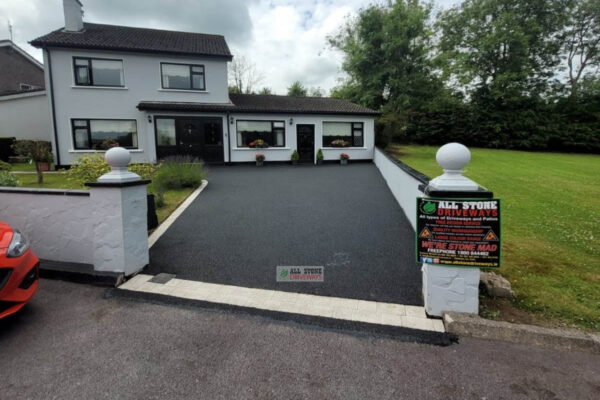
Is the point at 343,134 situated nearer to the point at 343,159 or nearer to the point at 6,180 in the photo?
the point at 343,159

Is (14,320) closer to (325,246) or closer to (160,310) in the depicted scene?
(160,310)

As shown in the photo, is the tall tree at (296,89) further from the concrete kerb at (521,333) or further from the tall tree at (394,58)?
the concrete kerb at (521,333)

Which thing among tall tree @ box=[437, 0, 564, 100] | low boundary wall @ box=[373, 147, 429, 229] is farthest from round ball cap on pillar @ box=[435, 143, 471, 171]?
tall tree @ box=[437, 0, 564, 100]

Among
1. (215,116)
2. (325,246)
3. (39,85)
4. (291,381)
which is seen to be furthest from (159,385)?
(39,85)

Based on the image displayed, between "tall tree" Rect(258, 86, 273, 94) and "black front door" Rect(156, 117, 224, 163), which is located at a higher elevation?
"tall tree" Rect(258, 86, 273, 94)

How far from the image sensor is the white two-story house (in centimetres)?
1412

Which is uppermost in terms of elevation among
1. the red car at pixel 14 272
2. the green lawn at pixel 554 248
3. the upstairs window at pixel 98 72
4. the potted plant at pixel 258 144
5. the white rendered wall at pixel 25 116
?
the upstairs window at pixel 98 72

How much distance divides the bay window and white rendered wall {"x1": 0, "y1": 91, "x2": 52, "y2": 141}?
11.0 meters

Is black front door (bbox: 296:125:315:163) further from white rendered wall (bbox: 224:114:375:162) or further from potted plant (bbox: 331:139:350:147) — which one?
potted plant (bbox: 331:139:350:147)

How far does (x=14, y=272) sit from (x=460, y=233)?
13.6ft

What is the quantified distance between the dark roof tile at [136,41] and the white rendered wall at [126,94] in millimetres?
366

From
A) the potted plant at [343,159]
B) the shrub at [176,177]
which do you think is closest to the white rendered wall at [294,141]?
the potted plant at [343,159]

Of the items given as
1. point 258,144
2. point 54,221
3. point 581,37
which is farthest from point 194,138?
point 581,37

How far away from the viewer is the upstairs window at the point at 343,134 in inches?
698
